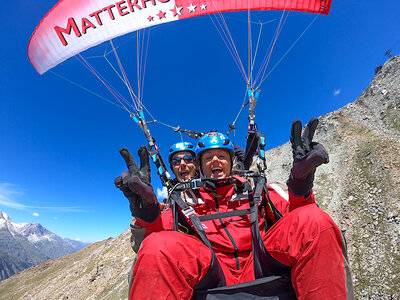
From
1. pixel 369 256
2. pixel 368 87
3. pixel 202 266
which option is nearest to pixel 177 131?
pixel 202 266

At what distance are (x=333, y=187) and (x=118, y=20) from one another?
45.8 ft

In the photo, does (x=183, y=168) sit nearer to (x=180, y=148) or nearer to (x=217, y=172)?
(x=180, y=148)

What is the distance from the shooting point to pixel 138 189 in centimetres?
279

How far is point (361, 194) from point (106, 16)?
14.9 meters

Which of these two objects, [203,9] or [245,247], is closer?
[245,247]

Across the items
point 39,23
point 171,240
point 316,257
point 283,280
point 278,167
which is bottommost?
point 283,280

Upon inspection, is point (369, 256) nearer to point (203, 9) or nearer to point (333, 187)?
point (333, 187)

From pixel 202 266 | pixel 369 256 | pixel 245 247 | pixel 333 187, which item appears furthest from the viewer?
pixel 333 187

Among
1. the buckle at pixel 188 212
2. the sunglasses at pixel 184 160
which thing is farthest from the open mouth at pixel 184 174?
the buckle at pixel 188 212

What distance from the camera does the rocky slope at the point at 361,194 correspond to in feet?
23.7

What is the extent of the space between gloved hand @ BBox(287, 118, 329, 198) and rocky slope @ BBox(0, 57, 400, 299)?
20.8 feet

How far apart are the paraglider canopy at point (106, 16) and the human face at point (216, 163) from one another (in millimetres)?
8620

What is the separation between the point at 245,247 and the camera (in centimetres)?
325

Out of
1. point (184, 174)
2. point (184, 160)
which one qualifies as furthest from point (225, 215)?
point (184, 160)
